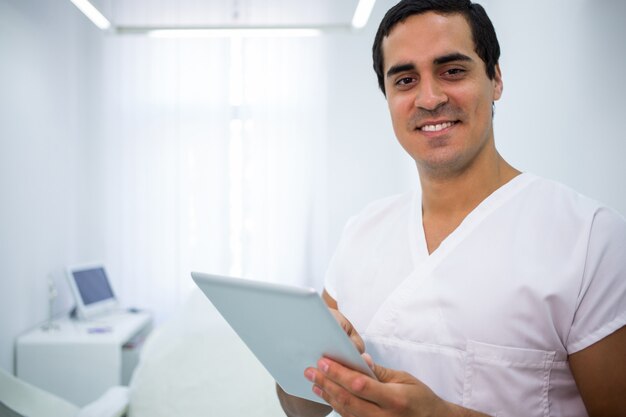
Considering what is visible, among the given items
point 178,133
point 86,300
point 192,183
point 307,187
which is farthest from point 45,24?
point 307,187

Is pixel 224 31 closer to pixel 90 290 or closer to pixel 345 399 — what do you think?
pixel 90 290

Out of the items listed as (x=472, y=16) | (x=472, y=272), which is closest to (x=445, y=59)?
(x=472, y=16)

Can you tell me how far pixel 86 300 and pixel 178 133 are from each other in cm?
135

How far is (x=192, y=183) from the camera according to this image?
361cm

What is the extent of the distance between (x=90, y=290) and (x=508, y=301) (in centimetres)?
277

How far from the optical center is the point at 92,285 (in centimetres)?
304

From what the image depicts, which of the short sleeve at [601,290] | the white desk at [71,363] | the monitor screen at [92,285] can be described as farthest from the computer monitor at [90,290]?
the short sleeve at [601,290]

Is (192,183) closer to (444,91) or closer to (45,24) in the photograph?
(45,24)

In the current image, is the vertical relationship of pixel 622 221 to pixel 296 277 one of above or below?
above

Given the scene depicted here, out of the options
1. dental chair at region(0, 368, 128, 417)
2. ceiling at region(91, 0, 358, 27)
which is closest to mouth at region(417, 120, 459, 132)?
dental chair at region(0, 368, 128, 417)

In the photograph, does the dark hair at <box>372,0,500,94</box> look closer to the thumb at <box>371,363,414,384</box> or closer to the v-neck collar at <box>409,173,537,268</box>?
the v-neck collar at <box>409,173,537,268</box>

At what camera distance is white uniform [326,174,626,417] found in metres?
0.81

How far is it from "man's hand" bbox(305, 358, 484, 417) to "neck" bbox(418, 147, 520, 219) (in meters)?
0.42

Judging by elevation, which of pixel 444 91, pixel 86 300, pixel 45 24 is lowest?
pixel 86 300
